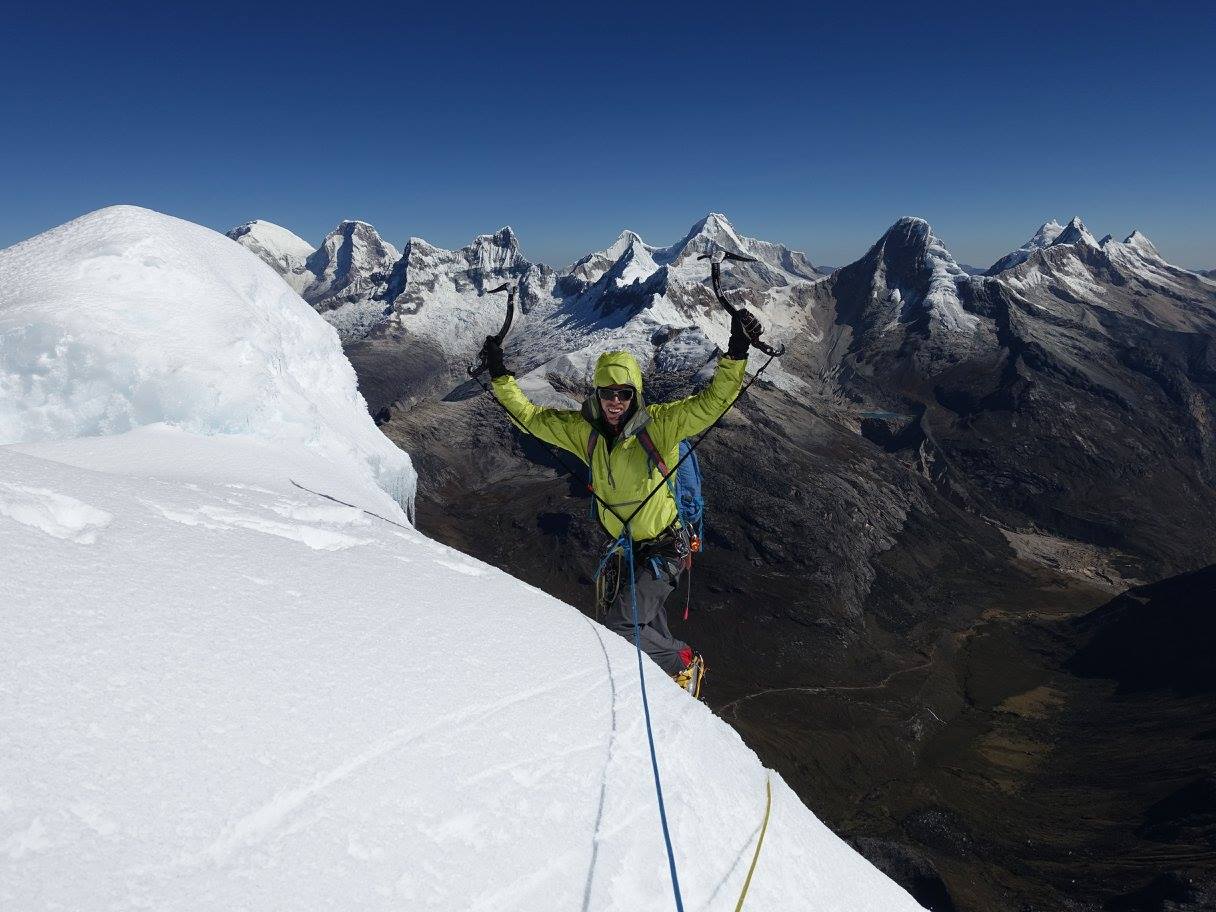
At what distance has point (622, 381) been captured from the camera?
9.20 meters

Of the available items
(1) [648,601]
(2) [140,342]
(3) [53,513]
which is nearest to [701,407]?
(1) [648,601]

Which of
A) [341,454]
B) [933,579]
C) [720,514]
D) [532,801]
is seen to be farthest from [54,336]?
[933,579]

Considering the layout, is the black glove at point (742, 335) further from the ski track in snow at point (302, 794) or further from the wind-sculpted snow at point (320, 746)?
the ski track in snow at point (302, 794)

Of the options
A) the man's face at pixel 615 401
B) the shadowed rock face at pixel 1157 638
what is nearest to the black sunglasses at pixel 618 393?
the man's face at pixel 615 401

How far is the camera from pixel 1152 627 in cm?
12500

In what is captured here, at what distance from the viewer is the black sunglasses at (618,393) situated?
9.35m

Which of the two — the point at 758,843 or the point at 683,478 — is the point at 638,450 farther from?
the point at 758,843

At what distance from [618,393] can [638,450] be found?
3.30 feet

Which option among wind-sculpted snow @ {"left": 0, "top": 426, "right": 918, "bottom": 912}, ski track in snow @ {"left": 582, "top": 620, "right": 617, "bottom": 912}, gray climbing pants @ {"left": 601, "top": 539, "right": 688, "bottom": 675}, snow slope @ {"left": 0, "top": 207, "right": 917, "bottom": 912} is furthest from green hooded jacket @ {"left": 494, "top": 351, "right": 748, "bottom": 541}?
ski track in snow @ {"left": 582, "top": 620, "right": 617, "bottom": 912}

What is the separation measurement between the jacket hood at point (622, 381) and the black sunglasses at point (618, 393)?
0.07 metres

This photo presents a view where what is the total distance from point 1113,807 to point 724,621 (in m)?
65.9

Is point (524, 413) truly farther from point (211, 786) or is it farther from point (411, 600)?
point (211, 786)

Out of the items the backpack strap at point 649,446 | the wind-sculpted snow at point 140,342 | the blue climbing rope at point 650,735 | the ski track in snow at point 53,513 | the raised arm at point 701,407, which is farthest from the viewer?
the wind-sculpted snow at point 140,342

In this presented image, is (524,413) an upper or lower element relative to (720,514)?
upper
